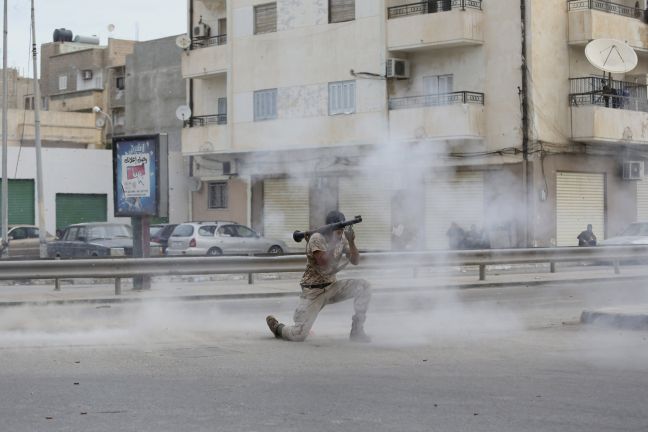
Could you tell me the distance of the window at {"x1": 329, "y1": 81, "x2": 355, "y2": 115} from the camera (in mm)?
26734

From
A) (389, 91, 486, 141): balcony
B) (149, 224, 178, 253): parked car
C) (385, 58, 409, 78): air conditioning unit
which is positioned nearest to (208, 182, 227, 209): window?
(149, 224, 178, 253): parked car

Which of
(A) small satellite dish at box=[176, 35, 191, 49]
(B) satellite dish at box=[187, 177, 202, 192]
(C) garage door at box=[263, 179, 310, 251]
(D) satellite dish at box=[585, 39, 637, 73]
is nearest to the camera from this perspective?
(C) garage door at box=[263, 179, 310, 251]

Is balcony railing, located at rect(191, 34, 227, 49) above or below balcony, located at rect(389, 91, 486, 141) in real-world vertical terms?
above

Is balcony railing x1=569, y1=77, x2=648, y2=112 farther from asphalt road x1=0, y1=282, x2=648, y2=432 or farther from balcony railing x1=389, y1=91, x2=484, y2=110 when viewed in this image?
asphalt road x1=0, y1=282, x2=648, y2=432

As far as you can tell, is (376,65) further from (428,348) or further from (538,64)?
(428,348)

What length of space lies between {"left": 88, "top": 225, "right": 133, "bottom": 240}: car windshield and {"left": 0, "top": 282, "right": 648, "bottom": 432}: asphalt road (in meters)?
14.6

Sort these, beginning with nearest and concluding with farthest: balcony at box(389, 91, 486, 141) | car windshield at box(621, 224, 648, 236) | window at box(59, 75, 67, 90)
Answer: balcony at box(389, 91, 486, 141)
car windshield at box(621, 224, 648, 236)
window at box(59, 75, 67, 90)

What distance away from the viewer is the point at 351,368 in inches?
392

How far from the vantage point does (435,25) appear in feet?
105

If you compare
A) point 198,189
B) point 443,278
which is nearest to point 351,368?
point 443,278

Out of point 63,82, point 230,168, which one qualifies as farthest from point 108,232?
point 63,82

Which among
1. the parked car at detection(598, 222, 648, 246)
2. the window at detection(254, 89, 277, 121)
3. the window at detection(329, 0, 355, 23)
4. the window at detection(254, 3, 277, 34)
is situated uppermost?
the window at detection(329, 0, 355, 23)

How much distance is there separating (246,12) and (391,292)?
10913mm

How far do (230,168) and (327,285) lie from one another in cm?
2144
